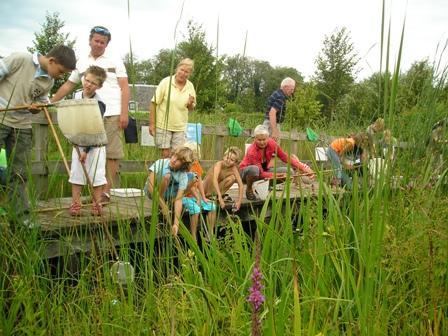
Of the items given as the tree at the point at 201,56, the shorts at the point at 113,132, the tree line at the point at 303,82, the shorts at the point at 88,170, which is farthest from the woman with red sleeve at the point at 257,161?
the tree at the point at 201,56

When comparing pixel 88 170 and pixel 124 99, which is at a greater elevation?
pixel 124 99

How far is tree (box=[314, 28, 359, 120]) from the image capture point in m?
2.36

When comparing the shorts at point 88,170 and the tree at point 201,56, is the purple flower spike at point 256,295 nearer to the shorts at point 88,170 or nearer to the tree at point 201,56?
the tree at point 201,56

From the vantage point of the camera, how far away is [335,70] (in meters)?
2.60

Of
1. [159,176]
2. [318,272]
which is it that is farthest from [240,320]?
[159,176]

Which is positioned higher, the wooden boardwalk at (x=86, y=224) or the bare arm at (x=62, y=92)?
the bare arm at (x=62, y=92)

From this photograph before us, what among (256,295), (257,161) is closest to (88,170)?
(257,161)

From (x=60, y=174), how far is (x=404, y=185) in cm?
355

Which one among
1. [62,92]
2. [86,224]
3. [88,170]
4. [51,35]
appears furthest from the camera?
[51,35]

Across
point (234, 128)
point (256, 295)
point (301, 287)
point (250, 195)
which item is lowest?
point (250, 195)

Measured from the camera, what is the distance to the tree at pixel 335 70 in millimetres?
2359

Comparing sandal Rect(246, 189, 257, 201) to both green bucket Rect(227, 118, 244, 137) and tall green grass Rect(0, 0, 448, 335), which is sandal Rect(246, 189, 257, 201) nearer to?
tall green grass Rect(0, 0, 448, 335)

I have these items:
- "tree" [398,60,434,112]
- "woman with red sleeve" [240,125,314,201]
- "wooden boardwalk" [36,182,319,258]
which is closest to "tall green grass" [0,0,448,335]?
"wooden boardwalk" [36,182,319,258]

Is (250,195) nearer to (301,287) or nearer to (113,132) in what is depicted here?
(113,132)
